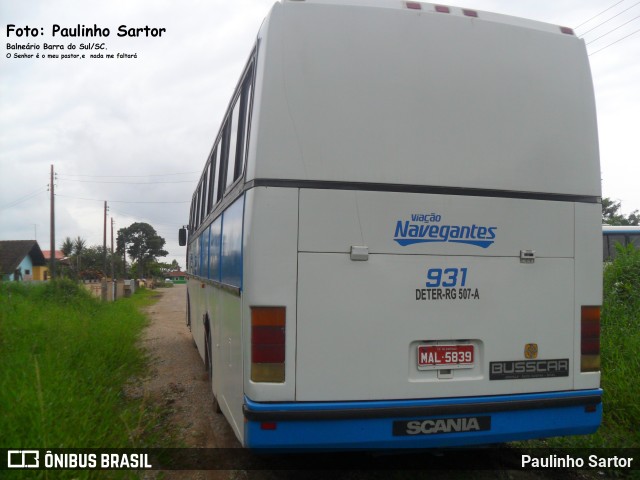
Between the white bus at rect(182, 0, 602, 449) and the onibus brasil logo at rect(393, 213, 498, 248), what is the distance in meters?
0.01

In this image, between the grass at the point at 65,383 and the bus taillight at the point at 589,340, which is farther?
the grass at the point at 65,383

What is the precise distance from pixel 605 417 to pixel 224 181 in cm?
451

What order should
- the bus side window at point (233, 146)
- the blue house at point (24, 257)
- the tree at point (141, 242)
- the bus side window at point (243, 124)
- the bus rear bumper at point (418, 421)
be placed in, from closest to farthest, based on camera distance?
the bus rear bumper at point (418, 421) → the bus side window at point (243, 124) → the bus side window at point (233, 146) → the blue house at point (24, 257) → the tree at point (141, 242)

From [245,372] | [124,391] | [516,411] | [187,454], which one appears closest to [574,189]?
[516,411]

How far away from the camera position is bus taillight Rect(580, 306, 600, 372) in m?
4.09

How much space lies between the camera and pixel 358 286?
144 inches

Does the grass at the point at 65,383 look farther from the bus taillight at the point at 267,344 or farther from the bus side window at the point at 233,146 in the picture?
the bus side window at the point at 233,146

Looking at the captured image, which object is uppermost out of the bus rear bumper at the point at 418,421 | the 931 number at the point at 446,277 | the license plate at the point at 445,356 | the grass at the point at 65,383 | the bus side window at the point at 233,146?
the bus side window at the point at 233,146

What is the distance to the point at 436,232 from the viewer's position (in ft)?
12.6

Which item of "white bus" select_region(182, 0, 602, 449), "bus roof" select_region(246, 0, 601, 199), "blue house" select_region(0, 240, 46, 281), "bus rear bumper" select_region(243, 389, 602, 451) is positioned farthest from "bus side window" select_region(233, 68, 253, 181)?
"blue house" select_region(0, 240, 46, 281)

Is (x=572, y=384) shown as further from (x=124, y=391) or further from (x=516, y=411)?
(x=124, y=391)

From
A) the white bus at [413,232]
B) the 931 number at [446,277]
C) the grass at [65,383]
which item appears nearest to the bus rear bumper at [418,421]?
the white bus at [413,232]

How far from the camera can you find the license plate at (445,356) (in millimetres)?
3758

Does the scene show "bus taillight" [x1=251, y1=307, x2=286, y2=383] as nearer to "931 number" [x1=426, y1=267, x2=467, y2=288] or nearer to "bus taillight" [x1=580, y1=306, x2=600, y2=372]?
"931 number" [x1=426, y1=267, x2=467, y2=288]
